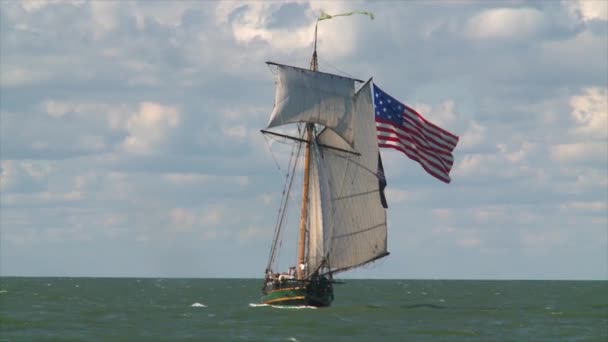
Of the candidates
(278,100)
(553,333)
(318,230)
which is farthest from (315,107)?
(553,333)

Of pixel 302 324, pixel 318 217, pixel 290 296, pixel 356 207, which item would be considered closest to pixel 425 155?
pixel 356 207

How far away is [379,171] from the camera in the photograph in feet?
303

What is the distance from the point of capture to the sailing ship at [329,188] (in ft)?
300

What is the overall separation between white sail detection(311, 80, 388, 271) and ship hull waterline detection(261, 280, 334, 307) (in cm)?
213

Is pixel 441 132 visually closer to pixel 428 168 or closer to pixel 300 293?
pixel 428 168

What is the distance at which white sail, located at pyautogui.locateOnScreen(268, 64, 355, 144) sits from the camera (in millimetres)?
93875

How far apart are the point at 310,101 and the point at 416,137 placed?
A: 13549 mm

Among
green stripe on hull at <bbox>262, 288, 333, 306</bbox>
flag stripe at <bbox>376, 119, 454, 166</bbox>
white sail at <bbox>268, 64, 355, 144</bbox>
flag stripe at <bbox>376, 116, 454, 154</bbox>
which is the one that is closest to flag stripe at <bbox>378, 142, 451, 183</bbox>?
flag stripe at <bbox>376, 119, 454, 166</bbox>

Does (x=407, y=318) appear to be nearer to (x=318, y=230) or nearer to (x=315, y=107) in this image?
(x=318, y=230)

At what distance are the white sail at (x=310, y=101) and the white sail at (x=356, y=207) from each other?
193 centimetres

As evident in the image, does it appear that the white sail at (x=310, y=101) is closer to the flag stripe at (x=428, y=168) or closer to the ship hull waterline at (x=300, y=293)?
the flag stripe at (x=428, y=168)

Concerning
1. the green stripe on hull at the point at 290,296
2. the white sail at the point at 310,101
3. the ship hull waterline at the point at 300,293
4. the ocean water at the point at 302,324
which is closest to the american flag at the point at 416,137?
the white sail at the point at 310,101

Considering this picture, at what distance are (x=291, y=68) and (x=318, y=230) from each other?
520 inches

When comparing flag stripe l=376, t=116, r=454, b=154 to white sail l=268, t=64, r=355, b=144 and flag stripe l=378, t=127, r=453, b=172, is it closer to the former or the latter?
flag stripe l=378, t=127, r=453, b=172
